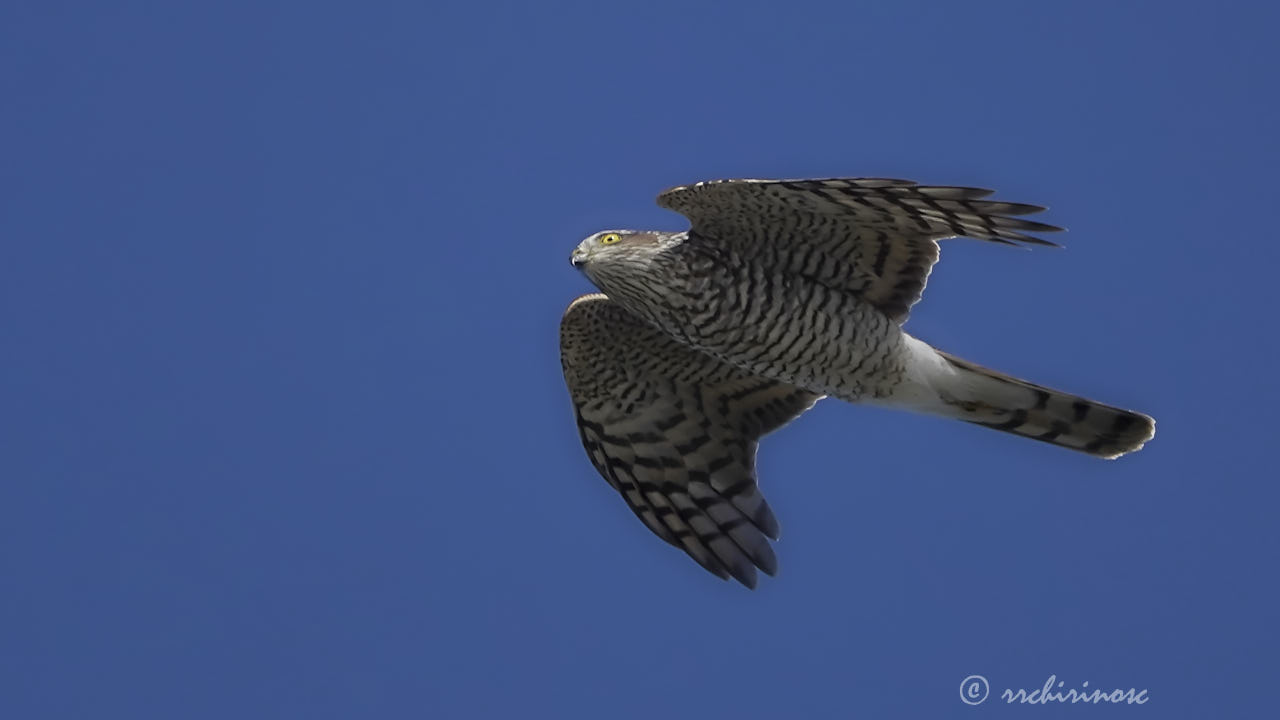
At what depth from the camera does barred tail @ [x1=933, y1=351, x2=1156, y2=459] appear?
10266mm

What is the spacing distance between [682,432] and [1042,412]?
2363mm

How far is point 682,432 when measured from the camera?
11242 millimetres

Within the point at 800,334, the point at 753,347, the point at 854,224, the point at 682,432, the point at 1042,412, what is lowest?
the point at 682,432

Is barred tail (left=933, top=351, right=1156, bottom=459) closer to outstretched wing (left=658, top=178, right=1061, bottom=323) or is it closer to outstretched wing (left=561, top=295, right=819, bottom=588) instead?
outstretched wing (left=658, top=178, right=1061, bottom=323)

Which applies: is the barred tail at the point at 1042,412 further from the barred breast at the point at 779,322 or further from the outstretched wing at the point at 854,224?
the outstretched wing at the point at 854,224

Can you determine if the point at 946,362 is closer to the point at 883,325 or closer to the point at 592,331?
the point at 883,325

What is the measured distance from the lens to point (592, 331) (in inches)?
424

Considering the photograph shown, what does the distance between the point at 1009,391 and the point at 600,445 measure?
2746mm

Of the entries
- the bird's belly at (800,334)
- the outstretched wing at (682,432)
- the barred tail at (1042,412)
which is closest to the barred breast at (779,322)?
the bird's belly at (800,334)

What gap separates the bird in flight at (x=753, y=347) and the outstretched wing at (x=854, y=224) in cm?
1

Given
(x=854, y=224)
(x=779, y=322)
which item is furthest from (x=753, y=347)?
(x=854, y=224)

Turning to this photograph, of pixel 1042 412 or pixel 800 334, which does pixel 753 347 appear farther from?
pixel 1042 412

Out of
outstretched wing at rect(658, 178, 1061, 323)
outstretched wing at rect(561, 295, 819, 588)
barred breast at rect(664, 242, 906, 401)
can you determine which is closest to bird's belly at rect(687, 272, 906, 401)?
barred breast at rect(664, 242, 906, 401)

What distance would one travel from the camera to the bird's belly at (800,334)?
10023mm
